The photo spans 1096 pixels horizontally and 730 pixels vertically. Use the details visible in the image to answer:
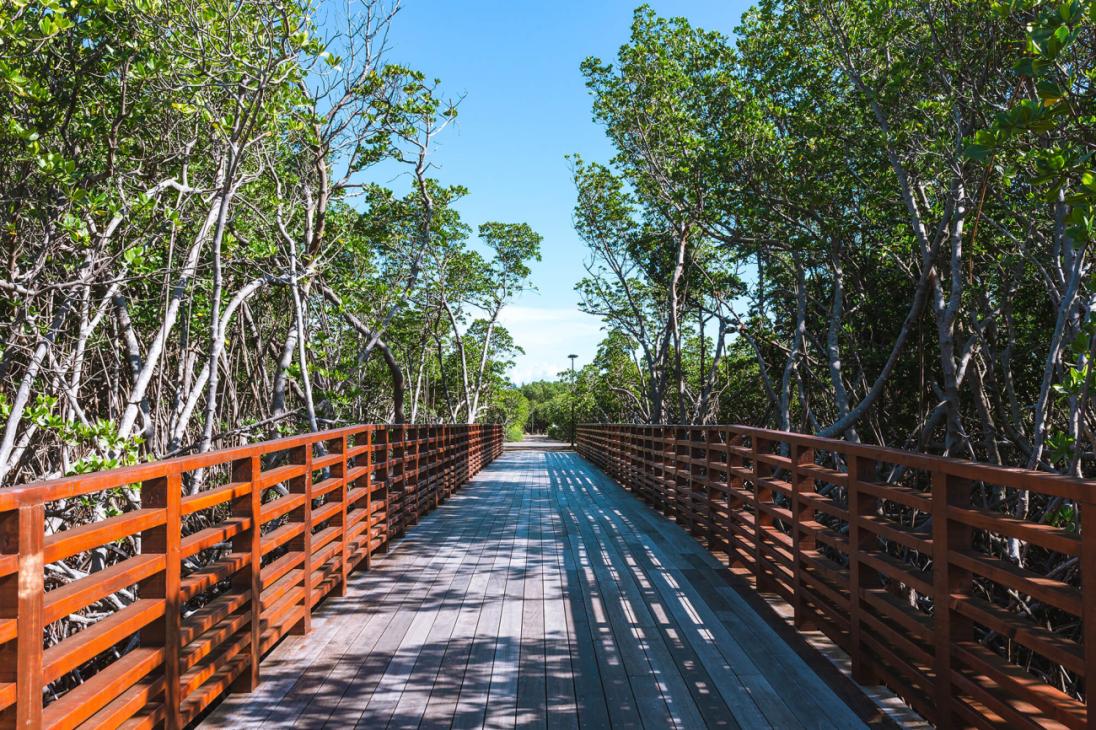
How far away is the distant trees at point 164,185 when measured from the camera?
5105mm

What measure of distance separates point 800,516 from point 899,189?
5952 mm

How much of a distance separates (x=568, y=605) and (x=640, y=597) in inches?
18.3

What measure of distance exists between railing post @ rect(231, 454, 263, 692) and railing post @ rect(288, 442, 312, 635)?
2.05 ft

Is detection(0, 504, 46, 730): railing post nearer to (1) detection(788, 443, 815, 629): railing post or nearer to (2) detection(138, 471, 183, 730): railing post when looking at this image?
(2) detection(138, 471, 183, 730): railing post

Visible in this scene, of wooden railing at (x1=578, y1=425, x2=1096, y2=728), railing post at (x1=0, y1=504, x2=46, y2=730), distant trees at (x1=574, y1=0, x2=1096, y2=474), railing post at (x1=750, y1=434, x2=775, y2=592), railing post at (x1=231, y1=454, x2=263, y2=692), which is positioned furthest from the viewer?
distant trees at (x1=574, y1=0, x2=1096, y2=474)

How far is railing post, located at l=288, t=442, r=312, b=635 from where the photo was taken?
134 inches

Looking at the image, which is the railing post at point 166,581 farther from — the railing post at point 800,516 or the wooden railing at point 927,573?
the railing post at point 800,516

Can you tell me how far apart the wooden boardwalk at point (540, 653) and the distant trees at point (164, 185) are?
2.17 metres

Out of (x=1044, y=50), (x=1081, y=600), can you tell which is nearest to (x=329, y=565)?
(x=1081, y=600)

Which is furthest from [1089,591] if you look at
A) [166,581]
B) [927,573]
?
[166,581]

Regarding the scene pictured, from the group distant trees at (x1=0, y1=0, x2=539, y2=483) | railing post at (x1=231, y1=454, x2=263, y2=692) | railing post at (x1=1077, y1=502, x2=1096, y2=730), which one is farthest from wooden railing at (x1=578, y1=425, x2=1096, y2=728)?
distant trees at (x1=0, y1=0, x2=539, y2=483)

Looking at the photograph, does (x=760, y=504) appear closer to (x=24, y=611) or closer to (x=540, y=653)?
(x=540, y=653)

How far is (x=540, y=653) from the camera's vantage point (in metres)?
3.13

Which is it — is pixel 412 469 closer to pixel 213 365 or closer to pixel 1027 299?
pixel 213 365
